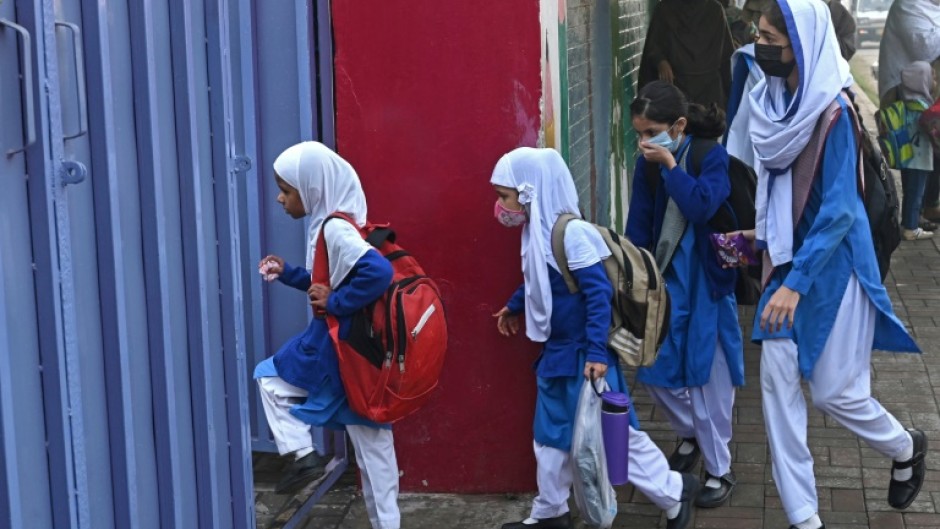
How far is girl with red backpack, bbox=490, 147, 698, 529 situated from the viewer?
4.94 metres

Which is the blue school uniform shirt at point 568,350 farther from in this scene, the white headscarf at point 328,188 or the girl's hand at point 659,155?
the white headscarf at point 328,188

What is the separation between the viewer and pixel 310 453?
5012 mm

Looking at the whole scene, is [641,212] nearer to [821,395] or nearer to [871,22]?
[821,395]

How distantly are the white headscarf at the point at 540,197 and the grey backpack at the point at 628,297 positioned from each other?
0.04 meters

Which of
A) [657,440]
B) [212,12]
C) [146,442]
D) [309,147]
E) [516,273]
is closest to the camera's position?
[146,442]

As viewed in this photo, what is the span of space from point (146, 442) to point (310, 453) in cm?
100

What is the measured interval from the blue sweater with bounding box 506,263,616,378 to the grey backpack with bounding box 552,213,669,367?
5 centimetres

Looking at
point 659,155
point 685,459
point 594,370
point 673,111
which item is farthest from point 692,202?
point 685,459

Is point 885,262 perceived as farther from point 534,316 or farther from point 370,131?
point 370,131

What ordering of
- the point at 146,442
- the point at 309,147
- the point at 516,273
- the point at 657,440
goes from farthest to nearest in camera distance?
the point at 657,440
the point at 516,273
the point at 309,147
the point at 146,442

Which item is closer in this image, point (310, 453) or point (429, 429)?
point (310, 453)

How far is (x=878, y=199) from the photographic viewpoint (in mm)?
4945

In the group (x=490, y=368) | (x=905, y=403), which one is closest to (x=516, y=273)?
(x=490, y=368)

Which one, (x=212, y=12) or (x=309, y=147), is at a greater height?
(x=212, y=12)
